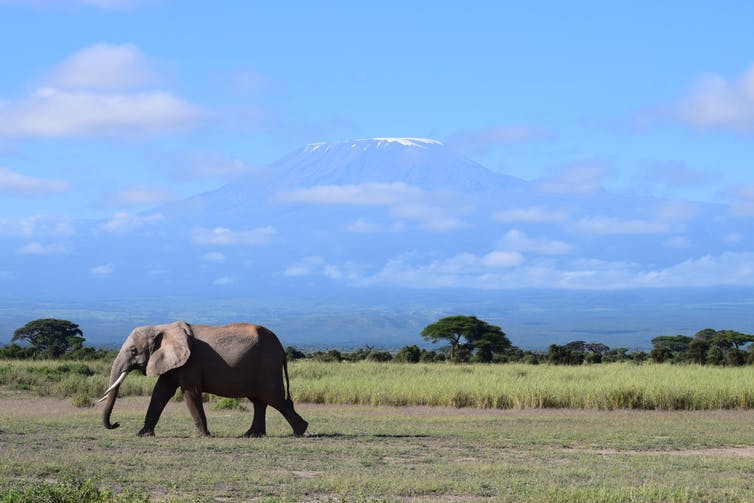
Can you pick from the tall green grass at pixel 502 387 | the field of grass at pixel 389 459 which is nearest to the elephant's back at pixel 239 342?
the field of grass at pixel 389 459

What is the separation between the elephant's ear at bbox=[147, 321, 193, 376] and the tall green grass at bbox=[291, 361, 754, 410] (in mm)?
9325

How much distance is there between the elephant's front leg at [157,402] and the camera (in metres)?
19.0

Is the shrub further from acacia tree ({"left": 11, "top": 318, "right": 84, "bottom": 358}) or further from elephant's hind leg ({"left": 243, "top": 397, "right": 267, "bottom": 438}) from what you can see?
elephant's hind leg ({"left": 243, "top": 397, "right": 267, "bottom": 438})

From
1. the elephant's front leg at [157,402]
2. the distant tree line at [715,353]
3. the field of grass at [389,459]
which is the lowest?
the field of grass at [389,459]

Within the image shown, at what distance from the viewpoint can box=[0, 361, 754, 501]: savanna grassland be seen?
13.0m

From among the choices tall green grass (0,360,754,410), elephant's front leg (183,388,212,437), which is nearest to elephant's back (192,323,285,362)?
elephant's front leg (183,388,212,437)

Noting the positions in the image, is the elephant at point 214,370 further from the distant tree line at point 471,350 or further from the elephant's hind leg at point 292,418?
the distant tree line at point 471,350

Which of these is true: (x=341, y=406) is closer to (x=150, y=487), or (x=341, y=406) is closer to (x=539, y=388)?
(x=539, y=388)

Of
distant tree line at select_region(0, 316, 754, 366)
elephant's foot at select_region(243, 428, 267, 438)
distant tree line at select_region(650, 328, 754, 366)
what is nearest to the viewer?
elephant's foot at select_region(243, 428, 267, 438)

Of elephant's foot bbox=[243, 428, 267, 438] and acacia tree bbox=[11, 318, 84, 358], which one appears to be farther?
acacia tree bbox=[11, 318, 84, 358]

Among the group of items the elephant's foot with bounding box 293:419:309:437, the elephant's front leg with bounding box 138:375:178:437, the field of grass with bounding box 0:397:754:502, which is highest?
the elephant's front leg with bounding box 138:375:178:437

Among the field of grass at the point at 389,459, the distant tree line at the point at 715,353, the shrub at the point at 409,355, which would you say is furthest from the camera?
the shrub at the point at 409,355

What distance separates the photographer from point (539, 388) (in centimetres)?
2756

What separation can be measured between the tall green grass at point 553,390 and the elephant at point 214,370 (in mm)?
8807
